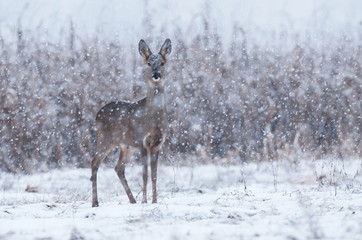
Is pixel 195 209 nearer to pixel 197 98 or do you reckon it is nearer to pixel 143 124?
pixel 143 124

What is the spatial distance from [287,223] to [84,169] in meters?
6.58

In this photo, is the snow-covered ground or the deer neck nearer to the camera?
the snow-covered ground

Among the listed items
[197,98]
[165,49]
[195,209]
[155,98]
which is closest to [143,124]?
[155,98]

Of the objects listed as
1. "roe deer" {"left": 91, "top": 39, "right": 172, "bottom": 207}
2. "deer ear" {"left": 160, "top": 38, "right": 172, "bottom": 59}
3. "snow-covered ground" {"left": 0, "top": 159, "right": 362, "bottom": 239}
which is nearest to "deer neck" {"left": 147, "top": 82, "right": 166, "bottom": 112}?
"roe deer" {"left": 91, "top": 39, "right": 172, "bottom": 207}

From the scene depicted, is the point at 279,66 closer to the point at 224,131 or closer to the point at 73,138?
the point at 224,131

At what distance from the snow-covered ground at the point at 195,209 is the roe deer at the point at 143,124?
0.48m

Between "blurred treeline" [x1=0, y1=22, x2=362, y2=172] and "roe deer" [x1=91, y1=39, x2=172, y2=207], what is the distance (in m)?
3.17

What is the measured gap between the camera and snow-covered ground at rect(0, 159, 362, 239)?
4.45 meters

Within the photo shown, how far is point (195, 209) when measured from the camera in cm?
586

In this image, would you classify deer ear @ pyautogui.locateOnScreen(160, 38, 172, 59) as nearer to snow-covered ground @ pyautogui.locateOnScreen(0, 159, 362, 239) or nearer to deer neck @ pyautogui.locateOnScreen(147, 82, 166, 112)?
deer neck @ pyautogui.locateOnScreen(147, 82, 166, 112)

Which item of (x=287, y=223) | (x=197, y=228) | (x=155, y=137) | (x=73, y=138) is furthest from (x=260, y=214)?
(x=73, y=138)

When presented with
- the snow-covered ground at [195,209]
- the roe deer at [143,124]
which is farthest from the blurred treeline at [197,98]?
the roe deer at [143,124]

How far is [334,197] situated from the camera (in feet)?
21.8

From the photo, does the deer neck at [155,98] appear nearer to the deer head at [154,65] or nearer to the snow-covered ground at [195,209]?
the deer head at [154,65]
